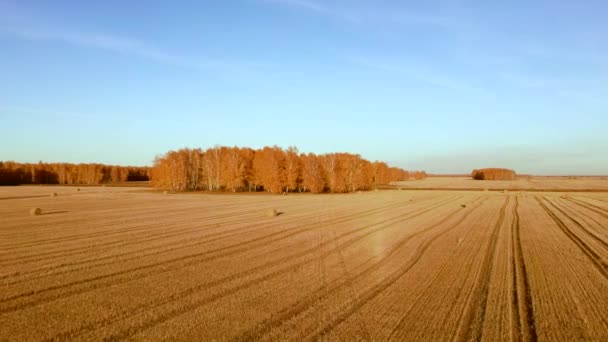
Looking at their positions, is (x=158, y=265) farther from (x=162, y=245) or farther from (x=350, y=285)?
(x=350, y=285)

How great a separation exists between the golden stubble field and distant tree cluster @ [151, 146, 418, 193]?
66098 mm

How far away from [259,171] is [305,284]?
8294 centimetres

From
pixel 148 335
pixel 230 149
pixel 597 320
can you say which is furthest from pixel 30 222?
pixel 230 149

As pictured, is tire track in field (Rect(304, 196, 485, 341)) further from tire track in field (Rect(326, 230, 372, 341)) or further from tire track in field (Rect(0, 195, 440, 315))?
tire track in field (Rect(0, 195, 440, 315))

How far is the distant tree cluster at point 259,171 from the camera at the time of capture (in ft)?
295

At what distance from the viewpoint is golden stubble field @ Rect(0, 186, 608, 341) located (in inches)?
352

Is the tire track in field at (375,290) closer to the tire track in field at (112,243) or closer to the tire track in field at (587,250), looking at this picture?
the tire track in field at (587,250)

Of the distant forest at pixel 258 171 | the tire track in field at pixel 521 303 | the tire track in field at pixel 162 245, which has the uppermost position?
the distant forest at pixel 258 171

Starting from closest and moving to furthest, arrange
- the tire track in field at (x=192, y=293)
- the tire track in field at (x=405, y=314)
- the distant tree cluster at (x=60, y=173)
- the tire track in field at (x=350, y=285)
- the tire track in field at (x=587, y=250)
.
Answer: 1. the tire track in field at (x=405, y=314)
2. the tire track in field at (x=350, y=285)
3. the tire track in field at (x=192, y=293)
4. the tire track in field at (x=587, y=250)
5. the distant tree cluster at (x=60, y=173)

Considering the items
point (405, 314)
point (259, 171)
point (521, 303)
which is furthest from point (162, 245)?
point (259, 171)

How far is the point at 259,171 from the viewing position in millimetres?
94625

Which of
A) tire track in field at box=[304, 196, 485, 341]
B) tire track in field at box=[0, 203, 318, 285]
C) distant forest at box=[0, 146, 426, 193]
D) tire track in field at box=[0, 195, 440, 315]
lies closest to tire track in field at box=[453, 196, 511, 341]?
tire track in field at box=[304, 196, 485, 341]

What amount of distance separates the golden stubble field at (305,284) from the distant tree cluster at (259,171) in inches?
2602

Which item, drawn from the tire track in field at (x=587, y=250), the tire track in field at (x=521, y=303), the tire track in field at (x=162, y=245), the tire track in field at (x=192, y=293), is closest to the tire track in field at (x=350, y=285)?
the tire track in field at (x=192, y=293)
